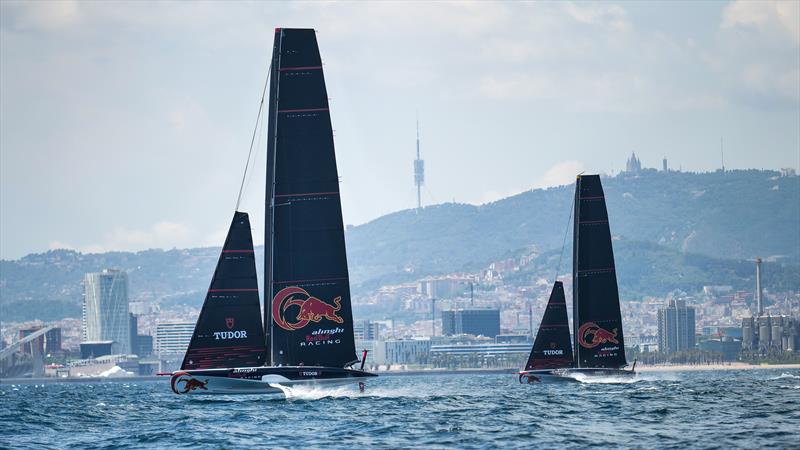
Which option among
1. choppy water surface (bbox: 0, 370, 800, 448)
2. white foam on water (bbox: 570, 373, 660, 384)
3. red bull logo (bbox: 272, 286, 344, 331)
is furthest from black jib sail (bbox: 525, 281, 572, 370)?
red bull logo (bbox: 272, 286, 344, 331)

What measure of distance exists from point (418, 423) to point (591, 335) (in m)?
34.6

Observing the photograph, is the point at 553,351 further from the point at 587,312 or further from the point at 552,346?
the point at 587,312

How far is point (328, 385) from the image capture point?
5781cm

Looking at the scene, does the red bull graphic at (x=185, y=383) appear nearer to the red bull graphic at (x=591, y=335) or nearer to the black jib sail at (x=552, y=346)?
the black jib sail at (x=552, y=346)

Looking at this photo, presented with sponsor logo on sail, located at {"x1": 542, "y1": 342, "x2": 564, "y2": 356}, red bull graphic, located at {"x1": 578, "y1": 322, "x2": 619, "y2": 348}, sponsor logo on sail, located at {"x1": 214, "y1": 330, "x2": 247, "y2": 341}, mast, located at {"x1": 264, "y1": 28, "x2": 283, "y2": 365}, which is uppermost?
mast, located at {"x1": 264, "y1": 28, "x2": 283, "y2": 365}

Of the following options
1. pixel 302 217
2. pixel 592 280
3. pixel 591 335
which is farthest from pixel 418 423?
pixel 592 280

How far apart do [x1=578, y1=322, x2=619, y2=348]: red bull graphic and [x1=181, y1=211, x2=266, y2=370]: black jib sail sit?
29.2 meters

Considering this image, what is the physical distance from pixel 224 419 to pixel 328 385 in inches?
311

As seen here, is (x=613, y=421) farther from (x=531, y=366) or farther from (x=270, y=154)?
(x=531, y=366)

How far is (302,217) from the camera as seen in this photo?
58.0 m

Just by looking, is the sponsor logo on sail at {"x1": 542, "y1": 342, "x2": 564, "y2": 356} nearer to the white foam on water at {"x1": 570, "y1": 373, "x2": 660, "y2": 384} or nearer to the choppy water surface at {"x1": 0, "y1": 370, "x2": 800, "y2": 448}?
the white foam on water at {"x1": 570, "y1": 373, "x2": 660, "y2": 384}

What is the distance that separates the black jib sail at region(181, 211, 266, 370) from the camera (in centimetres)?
5634

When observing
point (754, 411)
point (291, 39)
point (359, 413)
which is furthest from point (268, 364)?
point (754, 411)

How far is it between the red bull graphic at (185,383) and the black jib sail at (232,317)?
38cm
